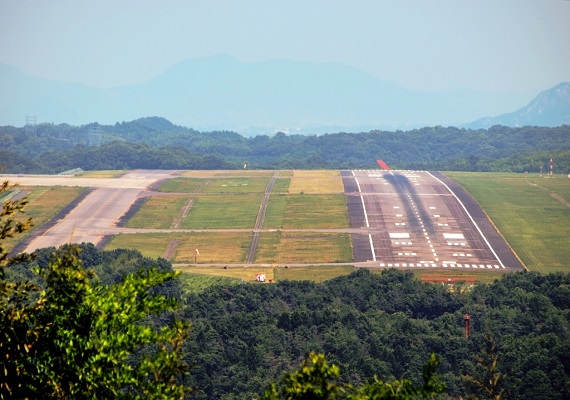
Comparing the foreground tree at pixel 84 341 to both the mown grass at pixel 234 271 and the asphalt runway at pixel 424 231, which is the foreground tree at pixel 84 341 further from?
the asphalt runway at pixel 424 231

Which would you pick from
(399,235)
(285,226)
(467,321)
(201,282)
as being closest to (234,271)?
(201,282)

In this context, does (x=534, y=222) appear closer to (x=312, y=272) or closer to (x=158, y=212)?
(x=312, y=272)

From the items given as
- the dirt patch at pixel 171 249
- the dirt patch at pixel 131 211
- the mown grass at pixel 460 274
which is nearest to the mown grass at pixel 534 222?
Answer: the mown grass at pixel 460 274

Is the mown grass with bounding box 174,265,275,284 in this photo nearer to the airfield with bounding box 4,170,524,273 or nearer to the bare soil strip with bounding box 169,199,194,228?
the airfield with bounding box 4,170,524,273

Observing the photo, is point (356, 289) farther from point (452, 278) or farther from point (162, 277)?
point (162, 277)

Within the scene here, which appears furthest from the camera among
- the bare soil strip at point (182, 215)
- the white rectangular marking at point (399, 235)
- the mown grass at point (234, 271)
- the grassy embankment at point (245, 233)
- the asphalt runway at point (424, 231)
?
the bare soil strip at point (182, 215)
